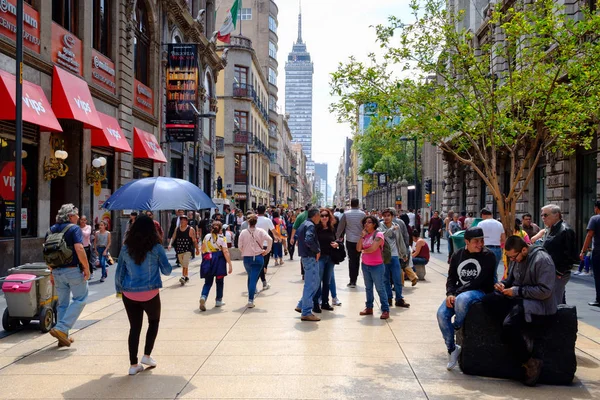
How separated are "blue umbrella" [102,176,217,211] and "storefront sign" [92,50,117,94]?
8.54 metres

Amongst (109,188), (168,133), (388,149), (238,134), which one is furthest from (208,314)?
(238,134)

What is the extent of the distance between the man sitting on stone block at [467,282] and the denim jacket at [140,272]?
331 cm

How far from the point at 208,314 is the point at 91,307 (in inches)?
96.0

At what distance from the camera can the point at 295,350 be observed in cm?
728

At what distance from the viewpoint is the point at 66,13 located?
17562mm

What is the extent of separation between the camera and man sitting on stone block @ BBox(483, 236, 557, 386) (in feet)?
19.1

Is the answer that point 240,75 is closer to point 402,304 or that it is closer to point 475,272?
point 402,304

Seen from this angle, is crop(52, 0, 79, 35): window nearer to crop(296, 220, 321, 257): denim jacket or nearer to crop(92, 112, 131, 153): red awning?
crop(92, 112, 131, 153): red awning

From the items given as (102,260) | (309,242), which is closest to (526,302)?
(309,242)

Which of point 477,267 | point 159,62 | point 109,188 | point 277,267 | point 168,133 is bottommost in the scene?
point 277,267

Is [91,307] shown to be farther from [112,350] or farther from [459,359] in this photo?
[459,359]

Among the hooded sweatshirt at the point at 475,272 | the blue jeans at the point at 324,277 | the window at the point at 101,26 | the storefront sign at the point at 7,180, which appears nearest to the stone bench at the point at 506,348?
the hooded sweatshirt at the point at 475,272

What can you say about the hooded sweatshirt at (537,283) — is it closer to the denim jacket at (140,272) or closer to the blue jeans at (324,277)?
the denim jacket at (140,272)

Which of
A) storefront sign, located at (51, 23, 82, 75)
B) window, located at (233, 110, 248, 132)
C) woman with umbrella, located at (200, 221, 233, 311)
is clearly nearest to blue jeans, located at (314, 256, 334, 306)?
woman with umbrella, located at (200, 221, 233, 311)
